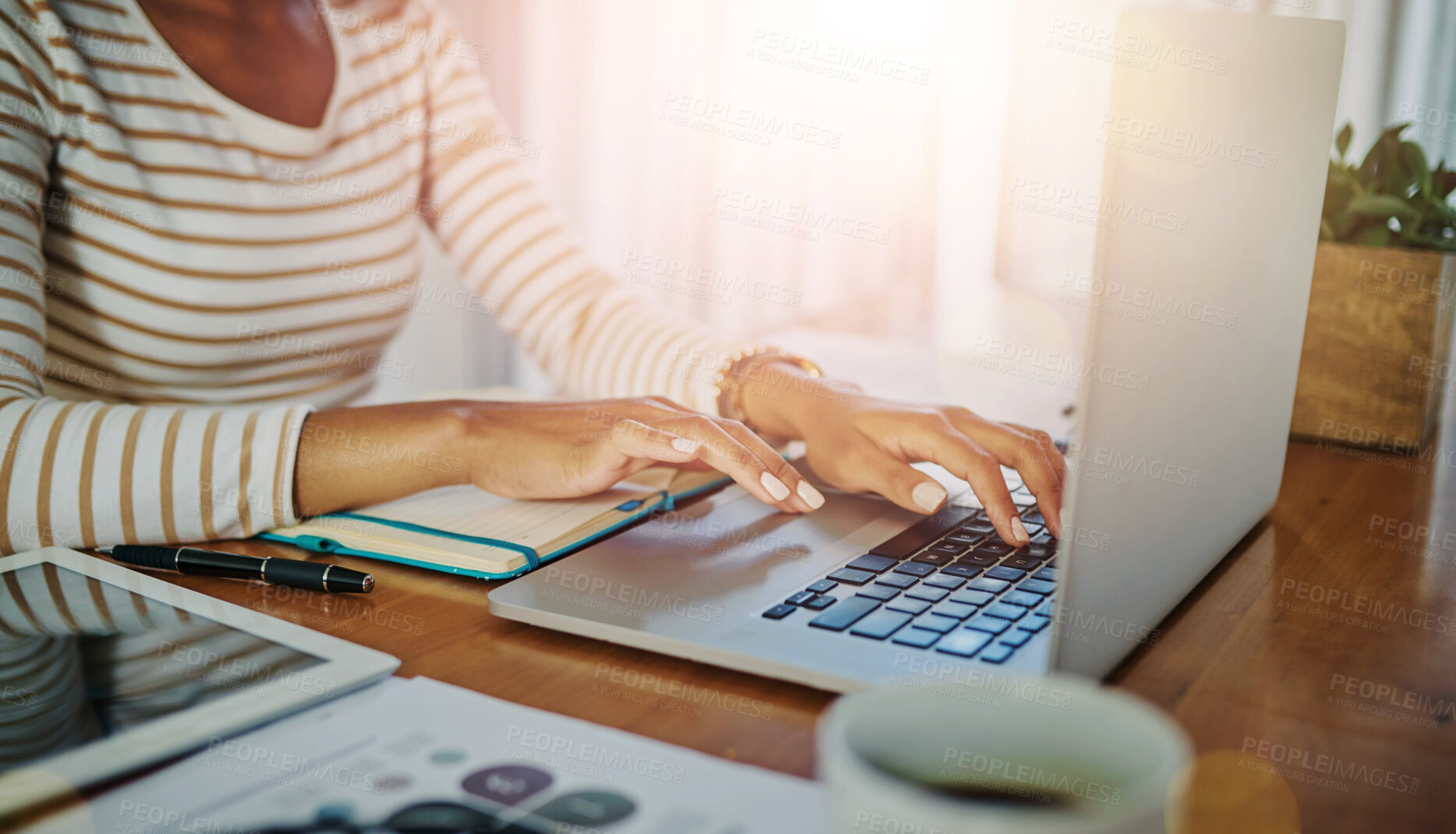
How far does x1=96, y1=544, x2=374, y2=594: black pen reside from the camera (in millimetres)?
567

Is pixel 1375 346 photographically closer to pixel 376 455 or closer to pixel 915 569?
pixel 915 569

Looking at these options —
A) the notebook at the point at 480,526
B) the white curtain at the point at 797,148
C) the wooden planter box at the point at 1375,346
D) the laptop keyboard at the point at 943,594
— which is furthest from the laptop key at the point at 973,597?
the white curtain at the point at 797,148

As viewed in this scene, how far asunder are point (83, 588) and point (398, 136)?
2.53ft

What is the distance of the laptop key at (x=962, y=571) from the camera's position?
1.87 ft

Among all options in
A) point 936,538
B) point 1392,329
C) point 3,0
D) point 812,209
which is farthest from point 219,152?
point 812,209

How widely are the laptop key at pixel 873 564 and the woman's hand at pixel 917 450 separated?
93 mm

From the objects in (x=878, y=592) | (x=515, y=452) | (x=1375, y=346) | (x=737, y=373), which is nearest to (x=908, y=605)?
(x=878, y=592)

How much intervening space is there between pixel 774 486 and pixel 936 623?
213 mm

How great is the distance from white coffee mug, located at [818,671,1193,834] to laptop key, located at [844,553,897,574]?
286 mm

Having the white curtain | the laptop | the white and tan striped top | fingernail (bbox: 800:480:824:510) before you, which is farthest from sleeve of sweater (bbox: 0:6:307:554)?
the white curtain

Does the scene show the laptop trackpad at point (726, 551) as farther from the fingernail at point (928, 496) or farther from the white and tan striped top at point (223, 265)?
the white and tan striped top at point (223, 265)

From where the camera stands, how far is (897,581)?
0.56 m

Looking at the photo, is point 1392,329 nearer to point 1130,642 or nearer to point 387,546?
point 1130,642

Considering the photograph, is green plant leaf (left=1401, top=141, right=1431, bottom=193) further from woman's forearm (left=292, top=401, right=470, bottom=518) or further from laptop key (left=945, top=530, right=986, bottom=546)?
woman's forearm (left=292, top=401, right=470, bottom=518)
